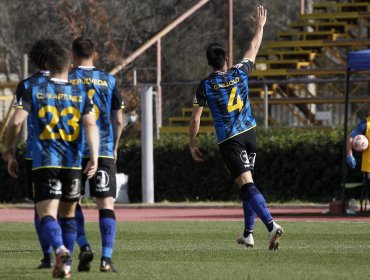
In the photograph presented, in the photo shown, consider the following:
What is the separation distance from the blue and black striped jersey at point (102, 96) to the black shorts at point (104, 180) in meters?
0.09

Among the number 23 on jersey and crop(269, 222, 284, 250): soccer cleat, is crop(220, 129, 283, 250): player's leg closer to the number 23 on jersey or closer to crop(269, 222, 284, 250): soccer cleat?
crop(269, 222, 284, 250): soccer cleat

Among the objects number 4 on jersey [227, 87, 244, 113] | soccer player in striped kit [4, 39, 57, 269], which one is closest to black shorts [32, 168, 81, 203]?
soccer player in striped kit [4, 39, 57, 269]

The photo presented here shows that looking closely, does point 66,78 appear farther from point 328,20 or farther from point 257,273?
point 328,20

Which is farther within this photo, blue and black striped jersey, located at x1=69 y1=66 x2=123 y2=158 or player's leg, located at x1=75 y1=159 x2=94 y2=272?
blue and black striped jersey, located at x1=69 y1=66 x2=123 y2=158

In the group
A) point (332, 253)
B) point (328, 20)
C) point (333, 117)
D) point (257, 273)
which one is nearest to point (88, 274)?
point (257, 273)

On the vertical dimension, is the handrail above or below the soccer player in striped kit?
above

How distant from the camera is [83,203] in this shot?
26172 mm

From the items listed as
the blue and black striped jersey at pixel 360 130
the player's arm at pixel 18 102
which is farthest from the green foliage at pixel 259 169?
the player's arm at pixel 18 102

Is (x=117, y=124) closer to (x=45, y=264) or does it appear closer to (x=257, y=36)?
(x=45, y=264)

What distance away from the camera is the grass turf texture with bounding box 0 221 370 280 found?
10.9 metres

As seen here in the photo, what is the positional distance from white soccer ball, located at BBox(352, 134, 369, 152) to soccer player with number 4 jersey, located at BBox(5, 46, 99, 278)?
376 inches

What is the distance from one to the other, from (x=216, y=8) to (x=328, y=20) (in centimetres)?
702

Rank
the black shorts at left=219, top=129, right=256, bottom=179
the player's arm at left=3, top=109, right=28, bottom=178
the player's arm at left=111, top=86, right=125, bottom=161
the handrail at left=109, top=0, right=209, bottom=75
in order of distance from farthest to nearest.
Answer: the handrail at left=109, top=0, right=209, bottom=75
the black shorts at left=219, top=129, right=256, bottom=179
the player's arm at left=111, top=86, right=125, bottom=161
the player's arm at left=3, top=109, right=28, bottom=178

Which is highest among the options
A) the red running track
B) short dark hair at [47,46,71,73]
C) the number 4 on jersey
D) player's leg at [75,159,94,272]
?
short dark hair at [47,46,71,73]
